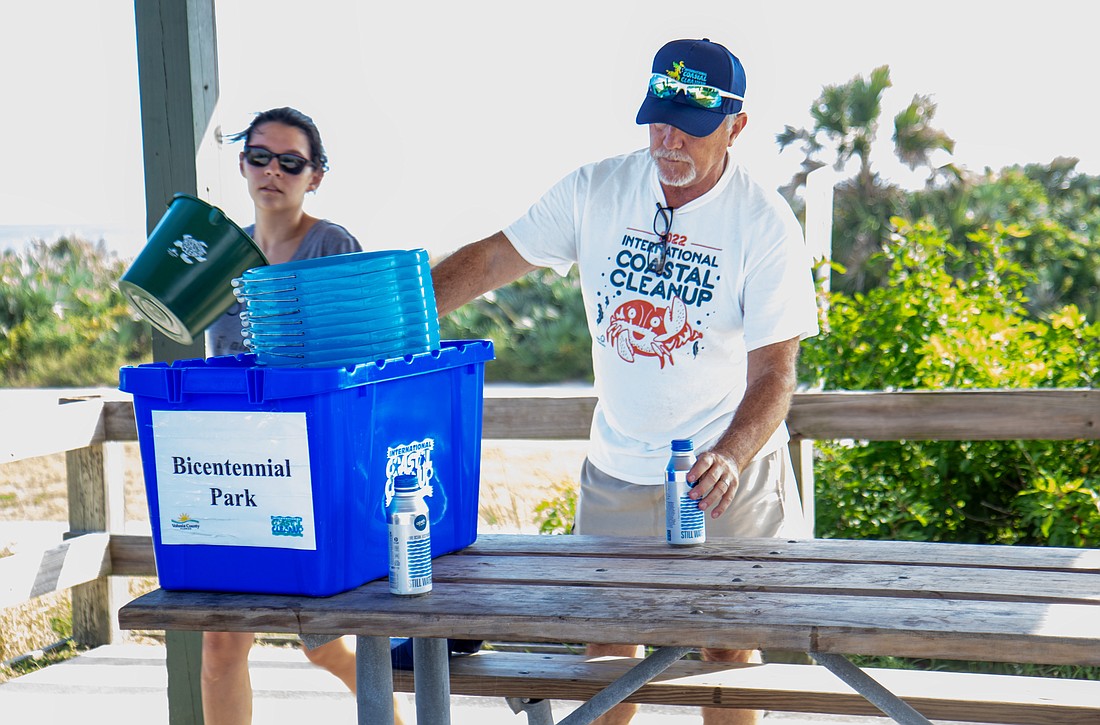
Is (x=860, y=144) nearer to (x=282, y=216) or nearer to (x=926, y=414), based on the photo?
(x=926, y=414)

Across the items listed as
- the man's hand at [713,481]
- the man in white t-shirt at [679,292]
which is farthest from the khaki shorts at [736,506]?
the man's hand at [713,481]

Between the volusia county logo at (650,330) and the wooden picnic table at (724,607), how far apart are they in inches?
24.3

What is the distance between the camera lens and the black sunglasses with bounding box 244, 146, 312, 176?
325cm

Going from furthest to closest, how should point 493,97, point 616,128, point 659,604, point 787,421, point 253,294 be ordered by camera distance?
1. point 493,97
2. point 616,128
3. point 787,421
4. point 253,294
5. point 659,604

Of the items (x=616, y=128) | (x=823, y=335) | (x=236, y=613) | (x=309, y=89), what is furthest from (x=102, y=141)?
(x=236, y=613)

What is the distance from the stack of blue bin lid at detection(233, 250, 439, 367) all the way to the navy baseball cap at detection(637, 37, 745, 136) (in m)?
0.84

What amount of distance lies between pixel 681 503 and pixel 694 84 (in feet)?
3.29

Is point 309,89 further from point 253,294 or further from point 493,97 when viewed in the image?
point 253,294

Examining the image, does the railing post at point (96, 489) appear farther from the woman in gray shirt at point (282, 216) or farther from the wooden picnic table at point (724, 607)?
the wooden picnic table at point (724, 607)

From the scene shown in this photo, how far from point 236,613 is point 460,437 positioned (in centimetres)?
55

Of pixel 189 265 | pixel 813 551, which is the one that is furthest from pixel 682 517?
pixel 189 265

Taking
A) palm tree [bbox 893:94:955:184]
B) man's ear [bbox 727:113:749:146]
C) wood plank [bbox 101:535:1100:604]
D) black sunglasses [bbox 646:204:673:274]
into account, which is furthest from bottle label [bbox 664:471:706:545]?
palm tree [bbox 893:94:955:184]

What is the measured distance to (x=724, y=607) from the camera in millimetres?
1888

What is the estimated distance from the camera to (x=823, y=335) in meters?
4.85
